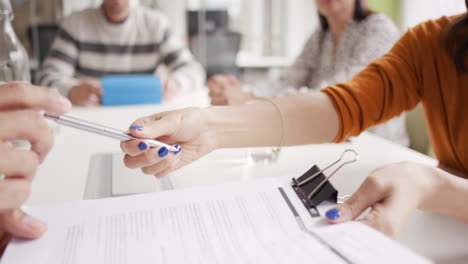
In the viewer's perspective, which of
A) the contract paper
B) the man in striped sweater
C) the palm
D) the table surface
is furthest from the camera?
the man in striped sweater

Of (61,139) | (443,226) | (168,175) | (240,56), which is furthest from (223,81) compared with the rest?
(240,56)

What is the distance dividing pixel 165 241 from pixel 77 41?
1.64 meters

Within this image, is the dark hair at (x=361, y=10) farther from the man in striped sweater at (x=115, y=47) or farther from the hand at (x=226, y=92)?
the man in striped sweater at (x=115, y=47)

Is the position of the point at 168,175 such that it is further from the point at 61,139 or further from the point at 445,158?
the point at 445,158

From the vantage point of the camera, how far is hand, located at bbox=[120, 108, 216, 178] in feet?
1.56

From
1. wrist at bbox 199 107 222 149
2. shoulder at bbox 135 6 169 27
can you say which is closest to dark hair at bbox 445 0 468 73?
wrist at bbox 199 107 222 149

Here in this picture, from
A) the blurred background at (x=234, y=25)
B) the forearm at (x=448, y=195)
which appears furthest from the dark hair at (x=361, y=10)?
the blurred background at (x=234, y=25)

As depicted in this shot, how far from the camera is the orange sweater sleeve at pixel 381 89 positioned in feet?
2.40

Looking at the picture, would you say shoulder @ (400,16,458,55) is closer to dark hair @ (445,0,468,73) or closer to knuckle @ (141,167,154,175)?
dark hair @ (445,0,468,73)

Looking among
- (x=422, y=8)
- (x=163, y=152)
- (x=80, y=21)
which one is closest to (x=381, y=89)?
(x=163, y=152)

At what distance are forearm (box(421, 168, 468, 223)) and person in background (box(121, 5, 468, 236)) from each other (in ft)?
0.12

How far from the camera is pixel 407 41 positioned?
30.4 inches

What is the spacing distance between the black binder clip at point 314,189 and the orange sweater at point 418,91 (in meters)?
0.28

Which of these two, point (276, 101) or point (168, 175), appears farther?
point (276, 101)
